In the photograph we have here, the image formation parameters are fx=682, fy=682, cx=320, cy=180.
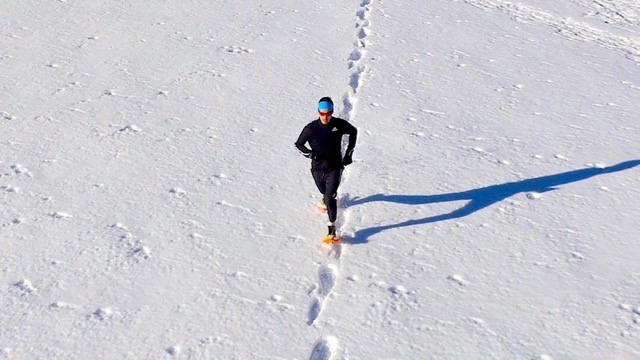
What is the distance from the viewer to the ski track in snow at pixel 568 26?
13984 millimetres

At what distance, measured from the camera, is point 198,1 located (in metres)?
14.7

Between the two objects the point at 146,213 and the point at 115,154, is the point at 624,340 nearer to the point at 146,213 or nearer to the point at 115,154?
the point at 146,213

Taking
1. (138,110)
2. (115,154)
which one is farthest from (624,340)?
(138,110)

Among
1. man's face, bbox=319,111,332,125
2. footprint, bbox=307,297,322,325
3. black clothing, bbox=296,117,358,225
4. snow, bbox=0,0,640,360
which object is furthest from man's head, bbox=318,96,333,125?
footprint, bbox=307,297,322,325

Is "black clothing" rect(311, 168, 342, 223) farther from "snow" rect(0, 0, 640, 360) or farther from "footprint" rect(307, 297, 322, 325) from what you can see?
"footprint" rect(307, 297, 322, 325)

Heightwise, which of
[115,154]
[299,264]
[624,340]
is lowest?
[115,154]

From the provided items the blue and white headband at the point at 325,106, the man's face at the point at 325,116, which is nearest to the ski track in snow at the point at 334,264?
the man's face at the point at 325,116

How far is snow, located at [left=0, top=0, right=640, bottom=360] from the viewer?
5.71m

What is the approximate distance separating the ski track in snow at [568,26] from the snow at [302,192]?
0.26m

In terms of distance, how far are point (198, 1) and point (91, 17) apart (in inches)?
94.0

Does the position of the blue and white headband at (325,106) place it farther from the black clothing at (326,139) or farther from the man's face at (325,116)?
the black clothing at (326,139)

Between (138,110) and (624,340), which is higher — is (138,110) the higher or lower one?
the lower one

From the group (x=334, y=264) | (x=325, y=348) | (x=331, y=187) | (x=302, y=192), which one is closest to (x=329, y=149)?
(x=331, y=187)

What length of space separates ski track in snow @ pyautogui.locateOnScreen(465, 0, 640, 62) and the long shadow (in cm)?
623
